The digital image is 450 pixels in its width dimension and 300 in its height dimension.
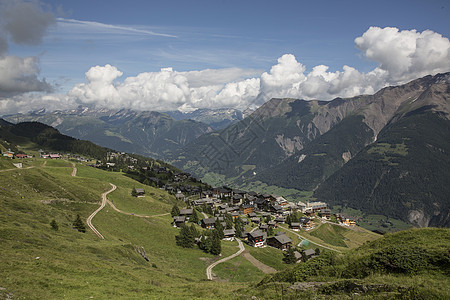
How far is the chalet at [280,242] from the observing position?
98.4 metres

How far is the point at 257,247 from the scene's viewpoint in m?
95.2

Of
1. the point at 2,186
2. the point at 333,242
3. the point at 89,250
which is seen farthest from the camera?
the point at 333,242

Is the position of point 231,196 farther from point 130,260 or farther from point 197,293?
point 197,293

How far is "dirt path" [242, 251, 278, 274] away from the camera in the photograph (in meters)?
68.2

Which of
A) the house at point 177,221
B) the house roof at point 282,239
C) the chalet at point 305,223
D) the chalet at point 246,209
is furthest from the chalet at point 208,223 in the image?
the chalet at point 305,223

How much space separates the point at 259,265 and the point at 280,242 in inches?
1122

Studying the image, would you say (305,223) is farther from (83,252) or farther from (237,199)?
(83,252)

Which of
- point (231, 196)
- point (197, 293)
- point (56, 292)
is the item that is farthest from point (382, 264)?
point (231, 196)

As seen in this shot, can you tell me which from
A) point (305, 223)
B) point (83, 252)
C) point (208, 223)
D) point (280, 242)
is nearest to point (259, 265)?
point (280, 242)

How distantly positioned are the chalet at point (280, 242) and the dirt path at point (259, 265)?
2195 centimetres

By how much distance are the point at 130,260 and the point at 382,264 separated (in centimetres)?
4361

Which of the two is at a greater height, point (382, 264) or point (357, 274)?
point (382, 264)

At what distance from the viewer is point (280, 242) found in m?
98.1

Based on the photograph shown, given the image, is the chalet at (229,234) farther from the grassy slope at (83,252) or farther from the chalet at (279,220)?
the chalet at (279,220)
